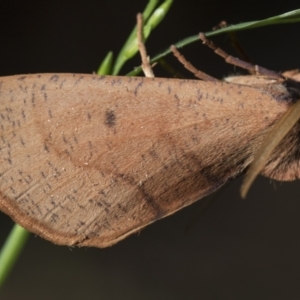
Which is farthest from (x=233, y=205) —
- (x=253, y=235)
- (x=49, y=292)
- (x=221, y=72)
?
(x=49, y=292)

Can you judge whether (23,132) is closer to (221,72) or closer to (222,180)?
(222,180)

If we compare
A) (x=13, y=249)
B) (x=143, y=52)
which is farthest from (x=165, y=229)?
(x=143, y=52)

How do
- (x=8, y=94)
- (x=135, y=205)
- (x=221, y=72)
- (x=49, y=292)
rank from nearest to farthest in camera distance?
(x=8, y=94) < (x=135, y=205) < (x=49, y=292) < (x=221, y=72)

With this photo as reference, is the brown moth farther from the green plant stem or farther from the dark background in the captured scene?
the dark background

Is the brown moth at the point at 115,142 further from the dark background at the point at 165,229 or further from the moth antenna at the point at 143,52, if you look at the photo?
the dark background at the point at 165,229

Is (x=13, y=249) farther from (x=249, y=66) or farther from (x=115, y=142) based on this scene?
(x=249, y=66)

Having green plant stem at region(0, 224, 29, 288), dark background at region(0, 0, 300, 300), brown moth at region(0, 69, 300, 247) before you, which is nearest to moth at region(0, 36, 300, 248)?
brown moth at region(0, 69, 300, 247)

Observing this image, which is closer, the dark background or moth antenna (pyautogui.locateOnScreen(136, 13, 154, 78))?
moth antenna (pyautogui.locateOnScreen(136, 13, 154, 78))

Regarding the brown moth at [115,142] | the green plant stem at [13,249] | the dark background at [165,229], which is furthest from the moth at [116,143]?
the dark background at [165,229]
